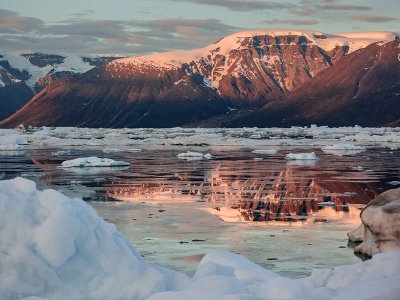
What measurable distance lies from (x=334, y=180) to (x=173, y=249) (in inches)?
679

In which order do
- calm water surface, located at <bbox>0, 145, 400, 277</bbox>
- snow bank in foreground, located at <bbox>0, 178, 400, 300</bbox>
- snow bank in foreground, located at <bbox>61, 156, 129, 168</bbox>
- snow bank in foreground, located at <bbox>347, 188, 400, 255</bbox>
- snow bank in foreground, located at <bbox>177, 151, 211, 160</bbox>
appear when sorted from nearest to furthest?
snow bank in foreground, located at <bbox>0, 178, 400, 300</bbox> < snow bank in foreground, located at <bbox>347, 188, 400, 255</bbox> < calm water surface, located at <bbox>0, 145, 400, 277</bbox> < snow bank in foreground, located at <bbox>61, 156, 129, 168</bbox> < snow bank in foreground, located at <bbox>177, 151, 211, 160</bbox>

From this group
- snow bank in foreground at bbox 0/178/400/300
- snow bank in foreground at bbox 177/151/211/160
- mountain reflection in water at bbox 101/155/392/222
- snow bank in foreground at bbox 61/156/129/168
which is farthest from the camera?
snow bank in foreground at bbox 177/151/211/160

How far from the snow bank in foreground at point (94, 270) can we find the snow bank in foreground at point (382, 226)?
2393mm

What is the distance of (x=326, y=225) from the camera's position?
62.6ft

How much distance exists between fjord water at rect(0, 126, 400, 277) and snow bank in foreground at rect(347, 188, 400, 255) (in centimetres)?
45

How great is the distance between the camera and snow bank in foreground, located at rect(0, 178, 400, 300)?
10.4 m

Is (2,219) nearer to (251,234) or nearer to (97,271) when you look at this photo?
(97,271)

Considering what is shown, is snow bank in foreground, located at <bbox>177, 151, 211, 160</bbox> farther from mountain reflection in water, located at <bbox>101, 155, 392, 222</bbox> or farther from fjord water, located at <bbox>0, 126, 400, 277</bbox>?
mountain reflection in water, located at <bbox>101, 155, 392, 222</bbox>

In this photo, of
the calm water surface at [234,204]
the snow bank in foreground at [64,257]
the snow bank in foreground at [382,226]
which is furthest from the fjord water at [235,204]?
the snow bank in foreground at [64,257]

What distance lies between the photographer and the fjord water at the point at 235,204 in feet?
52.3

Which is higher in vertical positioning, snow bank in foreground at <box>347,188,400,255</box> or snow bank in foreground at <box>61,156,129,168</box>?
snow bank in foreground at <box>347,188,400,255</box>

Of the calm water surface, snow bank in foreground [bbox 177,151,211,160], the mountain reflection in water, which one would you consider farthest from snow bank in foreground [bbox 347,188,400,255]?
snow bank in foreground [bbox 177,151,211,160]

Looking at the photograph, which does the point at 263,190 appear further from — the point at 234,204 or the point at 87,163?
the point at 87,163

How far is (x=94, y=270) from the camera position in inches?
435
